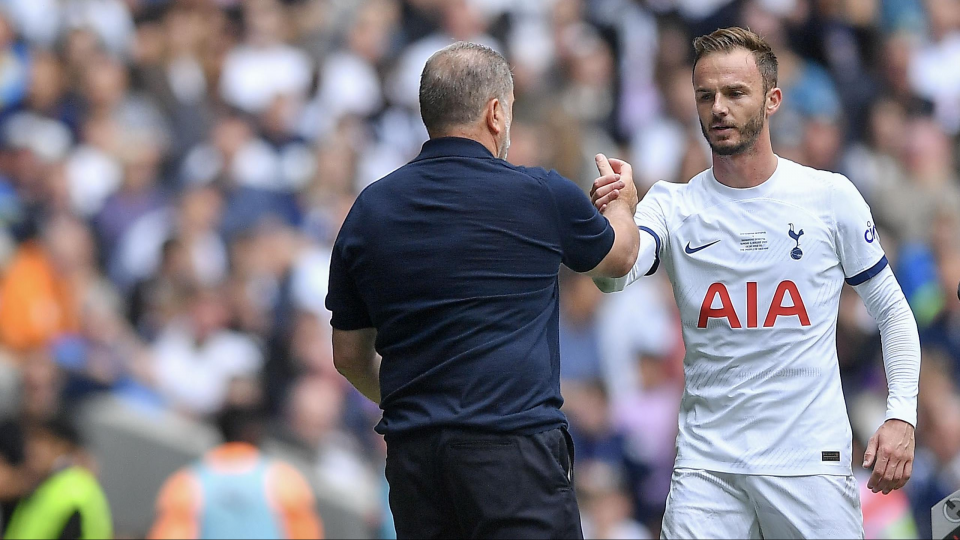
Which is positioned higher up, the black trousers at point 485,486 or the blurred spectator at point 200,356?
the blurred spectator at point 200,356

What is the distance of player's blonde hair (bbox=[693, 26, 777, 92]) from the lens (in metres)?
4.70

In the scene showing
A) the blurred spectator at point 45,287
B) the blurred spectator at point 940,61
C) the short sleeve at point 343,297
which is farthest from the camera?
the blurred spectator at point 940,61

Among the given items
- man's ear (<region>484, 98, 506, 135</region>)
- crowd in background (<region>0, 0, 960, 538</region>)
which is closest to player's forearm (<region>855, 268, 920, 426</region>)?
man's ear (<region>484, 98, 506, 135</region>)

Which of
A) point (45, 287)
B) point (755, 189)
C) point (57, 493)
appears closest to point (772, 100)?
point (755, 189)

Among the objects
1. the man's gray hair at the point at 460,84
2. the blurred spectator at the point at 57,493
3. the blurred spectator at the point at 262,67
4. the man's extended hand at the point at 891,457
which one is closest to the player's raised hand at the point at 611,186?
the man's gray hair at the point at 460,84

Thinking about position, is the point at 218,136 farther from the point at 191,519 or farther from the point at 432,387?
the point at 432,387

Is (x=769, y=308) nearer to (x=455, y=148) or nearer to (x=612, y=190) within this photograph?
(x=612, y=190)

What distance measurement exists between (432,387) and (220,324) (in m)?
6.00

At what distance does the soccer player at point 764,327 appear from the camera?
179 inches

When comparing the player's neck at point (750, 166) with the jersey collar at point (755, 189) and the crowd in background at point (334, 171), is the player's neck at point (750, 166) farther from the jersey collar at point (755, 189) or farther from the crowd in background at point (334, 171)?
the crowd in background at point (334, 171)

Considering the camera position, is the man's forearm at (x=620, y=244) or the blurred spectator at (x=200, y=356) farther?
the blurred spectator at (x=200, y=356)

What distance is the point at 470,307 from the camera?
13.8 feet

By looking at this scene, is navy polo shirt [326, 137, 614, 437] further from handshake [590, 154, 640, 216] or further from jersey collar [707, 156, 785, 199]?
jersey collar [707, 156, 785, 199]

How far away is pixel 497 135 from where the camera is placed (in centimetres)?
443
